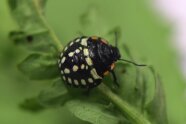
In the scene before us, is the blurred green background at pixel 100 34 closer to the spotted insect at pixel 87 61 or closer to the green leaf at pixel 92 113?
the spotted insect at pixel 87 61

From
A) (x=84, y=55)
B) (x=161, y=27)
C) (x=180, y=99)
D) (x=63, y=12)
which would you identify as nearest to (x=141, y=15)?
(x=161, y=27)

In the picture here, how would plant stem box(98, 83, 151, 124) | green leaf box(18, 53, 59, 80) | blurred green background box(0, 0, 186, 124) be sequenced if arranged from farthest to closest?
blurred green background box(0, 0, 186, 124) → green leaf box(18, 53, 59, 80) → plant stem box(98, 83, 151, 124)

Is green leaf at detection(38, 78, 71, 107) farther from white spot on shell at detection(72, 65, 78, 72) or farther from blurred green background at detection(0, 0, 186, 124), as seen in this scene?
blurred green background at detection(0, 0, 186, 124)

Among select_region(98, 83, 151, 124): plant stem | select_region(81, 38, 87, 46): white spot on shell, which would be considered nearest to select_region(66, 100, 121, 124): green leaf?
select_region(98, 83, 151, 124): plant stem

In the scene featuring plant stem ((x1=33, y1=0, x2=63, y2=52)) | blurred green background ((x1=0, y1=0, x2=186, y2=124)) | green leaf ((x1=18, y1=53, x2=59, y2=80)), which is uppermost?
plant stem ((x1=33, y1=0, x2=63, y2=52))

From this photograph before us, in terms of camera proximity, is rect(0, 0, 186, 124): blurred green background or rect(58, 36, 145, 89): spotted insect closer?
rect(58, 36, 145, 89): spotted insect

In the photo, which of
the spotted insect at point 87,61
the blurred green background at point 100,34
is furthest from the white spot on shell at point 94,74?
the blurred green background at point 100,34

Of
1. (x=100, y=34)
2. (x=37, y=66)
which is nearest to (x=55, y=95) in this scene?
(x=37, y=66)
